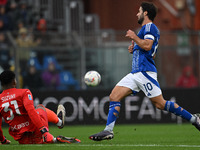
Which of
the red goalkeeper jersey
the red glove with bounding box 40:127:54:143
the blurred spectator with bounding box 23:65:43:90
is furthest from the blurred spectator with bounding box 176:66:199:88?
the red glove with bounding box 40:127:54:143

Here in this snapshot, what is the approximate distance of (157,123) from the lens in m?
15.4

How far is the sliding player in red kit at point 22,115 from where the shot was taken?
25.4 ft

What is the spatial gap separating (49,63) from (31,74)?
2.25 feet

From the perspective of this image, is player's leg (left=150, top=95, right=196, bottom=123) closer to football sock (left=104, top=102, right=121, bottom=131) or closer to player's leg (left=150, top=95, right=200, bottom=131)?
player's leg (left=150, top=95, right=200, bottom=131)

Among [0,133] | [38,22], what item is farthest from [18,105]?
[38,22]

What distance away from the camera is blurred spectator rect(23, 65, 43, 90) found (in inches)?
627

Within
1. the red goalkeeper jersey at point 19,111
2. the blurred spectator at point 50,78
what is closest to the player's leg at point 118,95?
the red goalkeeper jersey at point 19,111

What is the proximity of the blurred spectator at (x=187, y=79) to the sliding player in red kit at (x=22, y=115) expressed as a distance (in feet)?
29.4

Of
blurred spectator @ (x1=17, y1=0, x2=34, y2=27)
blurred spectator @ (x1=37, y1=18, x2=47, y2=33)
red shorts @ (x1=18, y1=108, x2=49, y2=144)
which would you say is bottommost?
red shorts @ (x1=18, y1=108, x2=49, y2=144)

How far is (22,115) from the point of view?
806 centimetres

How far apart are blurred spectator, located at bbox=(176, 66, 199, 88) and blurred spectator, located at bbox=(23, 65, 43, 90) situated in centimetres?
457

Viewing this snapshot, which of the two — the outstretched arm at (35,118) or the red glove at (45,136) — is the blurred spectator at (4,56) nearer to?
the outstretched arm at (35,118)

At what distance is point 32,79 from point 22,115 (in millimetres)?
7981

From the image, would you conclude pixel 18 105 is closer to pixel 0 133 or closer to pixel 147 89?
pixel 0 133
